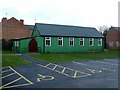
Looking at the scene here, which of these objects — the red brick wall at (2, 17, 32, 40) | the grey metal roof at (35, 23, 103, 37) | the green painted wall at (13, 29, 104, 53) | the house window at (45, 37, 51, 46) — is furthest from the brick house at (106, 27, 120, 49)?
the house window at (45, 37, 51, 46)

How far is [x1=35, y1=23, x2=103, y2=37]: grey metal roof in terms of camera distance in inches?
1511

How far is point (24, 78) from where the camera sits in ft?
48.6

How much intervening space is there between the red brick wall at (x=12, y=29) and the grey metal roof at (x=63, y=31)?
1581 centimetres

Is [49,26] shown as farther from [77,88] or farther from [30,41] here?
[77,88]

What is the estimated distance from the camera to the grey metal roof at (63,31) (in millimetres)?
38388

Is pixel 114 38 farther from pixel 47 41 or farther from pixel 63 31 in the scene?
pixel 47 41

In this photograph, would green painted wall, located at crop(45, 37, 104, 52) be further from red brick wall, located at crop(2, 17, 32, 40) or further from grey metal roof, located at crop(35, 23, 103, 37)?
red brick wall, located at crop(2, 17, 32, 40)

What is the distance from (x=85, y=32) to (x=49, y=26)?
27.4 feet

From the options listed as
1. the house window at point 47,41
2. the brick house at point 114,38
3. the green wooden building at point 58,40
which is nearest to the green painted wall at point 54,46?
the green wooden building at point 58,40

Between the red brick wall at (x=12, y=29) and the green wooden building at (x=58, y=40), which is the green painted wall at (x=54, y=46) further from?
the red brick wall at (x=12, y=29)

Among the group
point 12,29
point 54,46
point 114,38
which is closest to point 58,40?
point 54,46

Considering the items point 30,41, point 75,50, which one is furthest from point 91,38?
point 30,41

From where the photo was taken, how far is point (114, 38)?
2482 inches

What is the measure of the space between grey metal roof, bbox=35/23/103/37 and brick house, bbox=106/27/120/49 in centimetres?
1784
